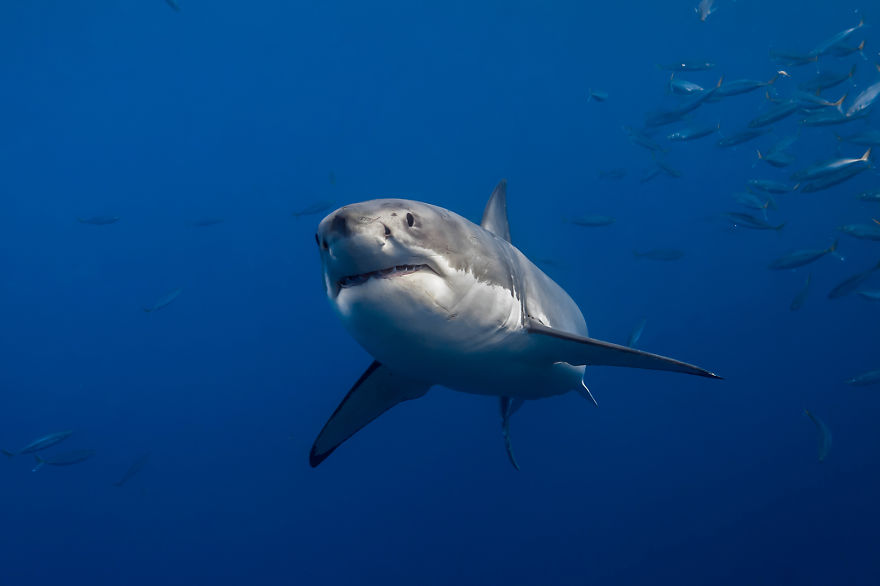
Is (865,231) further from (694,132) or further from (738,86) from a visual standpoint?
(694,132)

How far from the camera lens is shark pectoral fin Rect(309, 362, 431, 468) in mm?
3344

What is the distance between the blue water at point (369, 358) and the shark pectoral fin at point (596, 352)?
25.1 feet

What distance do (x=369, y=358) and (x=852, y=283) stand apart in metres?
16.6

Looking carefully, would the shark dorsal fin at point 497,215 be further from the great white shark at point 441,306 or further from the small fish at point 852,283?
the small fish at point 852,283

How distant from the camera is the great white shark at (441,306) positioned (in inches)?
66.5

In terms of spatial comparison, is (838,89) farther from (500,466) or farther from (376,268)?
(376,268)

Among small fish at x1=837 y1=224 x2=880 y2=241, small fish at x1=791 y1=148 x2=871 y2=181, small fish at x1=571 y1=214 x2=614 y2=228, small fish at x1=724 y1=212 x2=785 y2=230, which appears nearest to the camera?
small fish at x1=791 y1=148 x2=871 y2=181

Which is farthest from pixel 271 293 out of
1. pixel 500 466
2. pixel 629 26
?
pixel 629 26

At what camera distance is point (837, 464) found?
19.0 meters

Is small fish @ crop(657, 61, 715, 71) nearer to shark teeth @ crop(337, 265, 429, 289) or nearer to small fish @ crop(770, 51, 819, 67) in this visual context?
small fish @ crop(770, 51, 819, 67)

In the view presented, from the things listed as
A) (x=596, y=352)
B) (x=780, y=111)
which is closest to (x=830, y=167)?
(x=780, y=111)

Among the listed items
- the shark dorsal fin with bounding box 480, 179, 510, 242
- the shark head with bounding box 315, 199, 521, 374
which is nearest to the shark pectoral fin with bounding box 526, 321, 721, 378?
the shark head with bounding box 315, 199, 521, 374

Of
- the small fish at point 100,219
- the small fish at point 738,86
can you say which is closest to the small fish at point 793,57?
the small fish at point 738,86

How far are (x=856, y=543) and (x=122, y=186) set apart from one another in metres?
75.3
